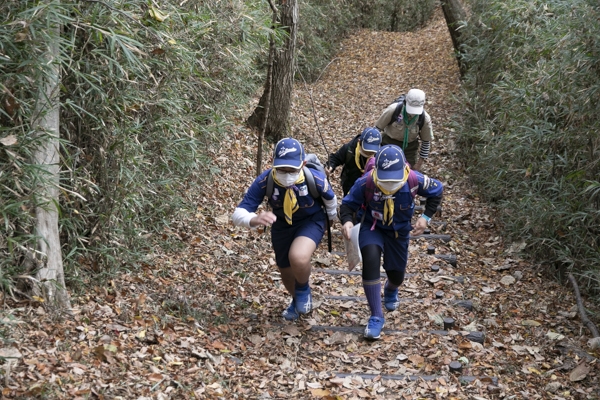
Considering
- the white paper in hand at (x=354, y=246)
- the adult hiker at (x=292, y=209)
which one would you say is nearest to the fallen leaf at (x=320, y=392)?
the adult hiker at (x=292, y=209)

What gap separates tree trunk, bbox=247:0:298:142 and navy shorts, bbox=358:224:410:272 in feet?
13.8

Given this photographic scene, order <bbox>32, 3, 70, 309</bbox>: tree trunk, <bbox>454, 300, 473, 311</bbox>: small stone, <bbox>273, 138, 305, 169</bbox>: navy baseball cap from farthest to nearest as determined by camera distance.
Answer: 1. <bbox>454, 300, 473, 311</bbox>: small stone
2. <bbox>273, 138, 305, 169</bbox>: navy baseball cap
3. <bbox>32, 3, 70, 309</bbox>: tree trunk

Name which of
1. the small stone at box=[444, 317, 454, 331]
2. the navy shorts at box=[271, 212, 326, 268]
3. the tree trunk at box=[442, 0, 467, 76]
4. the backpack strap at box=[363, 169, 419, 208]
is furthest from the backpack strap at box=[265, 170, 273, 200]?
the tree trunk at box=[442, 0, 467, 76]

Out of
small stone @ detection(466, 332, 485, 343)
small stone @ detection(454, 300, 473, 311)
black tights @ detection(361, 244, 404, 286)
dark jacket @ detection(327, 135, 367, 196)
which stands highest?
dark jacket @ detection(327, 135, 367, 196)

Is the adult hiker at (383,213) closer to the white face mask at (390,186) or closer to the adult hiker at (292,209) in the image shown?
the white face mask at (390,186)

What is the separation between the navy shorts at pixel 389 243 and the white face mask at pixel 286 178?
80 centimetres

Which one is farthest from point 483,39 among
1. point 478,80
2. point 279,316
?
point 279,316

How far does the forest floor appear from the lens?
152 inches

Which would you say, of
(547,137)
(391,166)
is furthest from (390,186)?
(547,137)

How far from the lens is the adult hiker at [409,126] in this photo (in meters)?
7.08

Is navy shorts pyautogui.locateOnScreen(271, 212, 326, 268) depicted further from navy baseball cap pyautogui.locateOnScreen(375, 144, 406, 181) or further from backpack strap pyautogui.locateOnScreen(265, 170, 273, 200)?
navy baseball cap pyautogui.locateOnScreen(375, 144, 406, 181)

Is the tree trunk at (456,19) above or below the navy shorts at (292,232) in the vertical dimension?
above

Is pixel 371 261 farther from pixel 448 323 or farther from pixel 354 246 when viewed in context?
pixel 448 323

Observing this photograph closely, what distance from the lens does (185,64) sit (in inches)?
238
